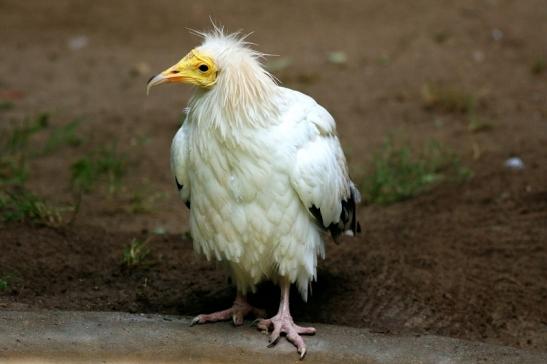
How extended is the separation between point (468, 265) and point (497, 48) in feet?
17.6

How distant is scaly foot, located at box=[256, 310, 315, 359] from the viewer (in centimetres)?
453

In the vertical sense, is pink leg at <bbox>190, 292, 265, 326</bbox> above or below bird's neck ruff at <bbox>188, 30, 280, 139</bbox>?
below

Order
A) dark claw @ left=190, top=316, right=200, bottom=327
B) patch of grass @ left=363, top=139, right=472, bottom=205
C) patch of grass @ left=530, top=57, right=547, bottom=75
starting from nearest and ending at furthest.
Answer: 1. dark claw @ left=190, top=316, right=200, bottom=327
2. patch of grass @ left=363, top=139, right=472, bottom=205
3. patch of grass @ left=530, top=57, right=547, bottom=75

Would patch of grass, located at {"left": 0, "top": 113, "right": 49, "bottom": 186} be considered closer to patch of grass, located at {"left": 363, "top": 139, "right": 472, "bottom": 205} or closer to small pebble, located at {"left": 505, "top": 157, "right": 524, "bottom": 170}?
patch of grass, located at {"left": 363, "top": 139, "right": 472, "bottom": 205}

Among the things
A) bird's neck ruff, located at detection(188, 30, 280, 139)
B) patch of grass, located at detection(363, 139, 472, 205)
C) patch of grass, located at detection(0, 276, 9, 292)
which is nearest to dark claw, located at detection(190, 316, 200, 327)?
bird's neck ruff, located at detection(188, 30, 280, 139)

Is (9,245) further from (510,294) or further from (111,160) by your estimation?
(510,294)

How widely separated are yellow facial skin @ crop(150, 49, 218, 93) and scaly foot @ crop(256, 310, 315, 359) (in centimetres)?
126

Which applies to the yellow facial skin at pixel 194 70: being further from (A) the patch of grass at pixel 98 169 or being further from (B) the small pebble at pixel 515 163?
(B) the small pebble at pixel 515 163

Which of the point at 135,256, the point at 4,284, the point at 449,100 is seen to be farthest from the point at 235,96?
the point at 449,100

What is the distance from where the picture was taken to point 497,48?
10.6 metres

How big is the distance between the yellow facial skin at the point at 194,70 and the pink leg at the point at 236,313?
122 cm

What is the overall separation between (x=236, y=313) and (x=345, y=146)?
12.7ft

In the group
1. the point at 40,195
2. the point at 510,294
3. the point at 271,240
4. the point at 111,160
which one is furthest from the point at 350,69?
the point at 271,240

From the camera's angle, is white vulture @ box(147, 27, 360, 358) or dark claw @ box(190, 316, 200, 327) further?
dark claw @ box(190, 316, 200, 327)
